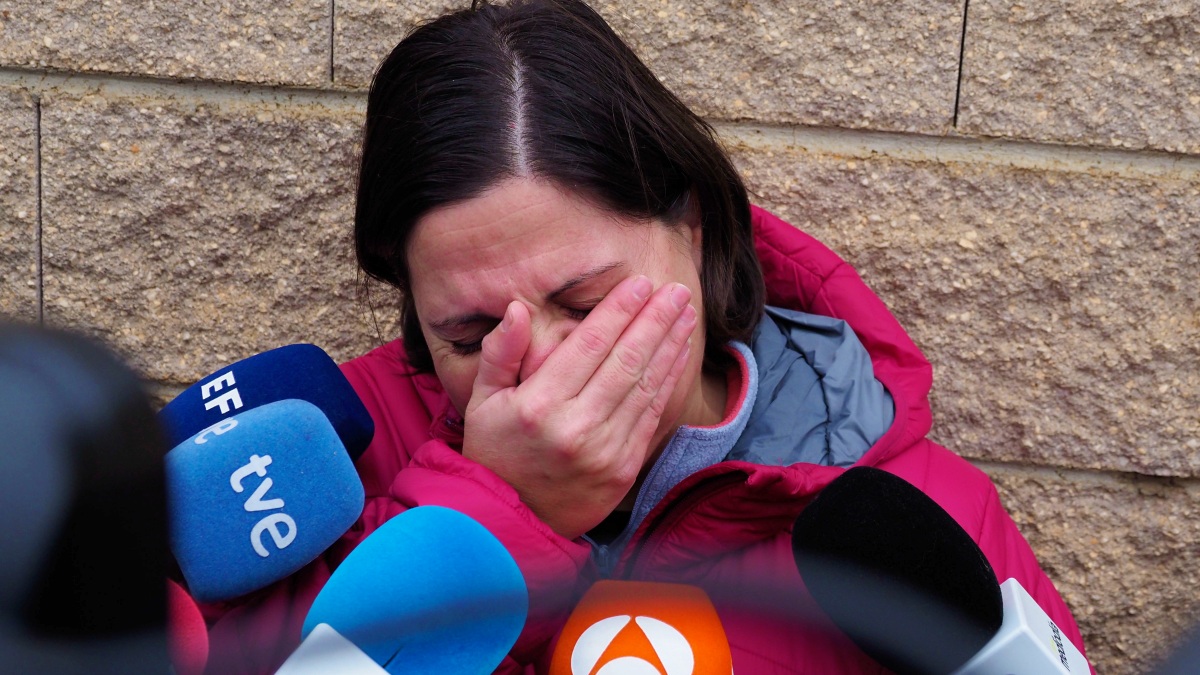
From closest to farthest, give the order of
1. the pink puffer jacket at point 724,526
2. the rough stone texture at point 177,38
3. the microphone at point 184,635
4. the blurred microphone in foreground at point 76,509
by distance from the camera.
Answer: the blurred microphone in foreground at point 76,509, the microphone at point 184,635, the pink puffer jacket at point 724,526, the rough stone texture at point 177,38

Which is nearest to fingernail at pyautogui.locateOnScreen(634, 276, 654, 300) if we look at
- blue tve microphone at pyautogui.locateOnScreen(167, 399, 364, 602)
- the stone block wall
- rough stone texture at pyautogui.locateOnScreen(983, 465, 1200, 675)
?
blue tve microphone at pyautogui.locateOnScreen(167, 399, 364, 602)

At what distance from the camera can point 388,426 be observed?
1372 mm

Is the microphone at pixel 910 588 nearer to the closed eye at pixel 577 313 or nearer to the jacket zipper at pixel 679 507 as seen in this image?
the jacket zipper at pixel 679 507

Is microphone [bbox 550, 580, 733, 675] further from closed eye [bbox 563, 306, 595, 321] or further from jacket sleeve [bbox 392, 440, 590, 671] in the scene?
closed eye [bbox 563, 306, 595, 321]

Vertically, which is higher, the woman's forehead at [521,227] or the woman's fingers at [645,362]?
the woman's forehead at [521,227]

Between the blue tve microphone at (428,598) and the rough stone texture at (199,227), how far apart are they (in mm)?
978

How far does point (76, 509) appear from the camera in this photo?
1.32 ft

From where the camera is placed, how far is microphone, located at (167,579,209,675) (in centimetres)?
50

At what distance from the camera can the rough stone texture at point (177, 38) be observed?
1580mm

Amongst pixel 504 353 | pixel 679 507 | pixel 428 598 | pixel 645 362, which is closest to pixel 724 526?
pixel 679 507

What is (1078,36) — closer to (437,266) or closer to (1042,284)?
(1042,284)

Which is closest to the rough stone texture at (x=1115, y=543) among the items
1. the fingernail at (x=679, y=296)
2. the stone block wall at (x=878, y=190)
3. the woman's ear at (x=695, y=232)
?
the stone block wall at (x=878, y=190)

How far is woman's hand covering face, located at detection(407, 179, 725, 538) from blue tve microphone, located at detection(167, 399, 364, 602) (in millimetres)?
175

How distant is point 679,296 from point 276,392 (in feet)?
1.65
